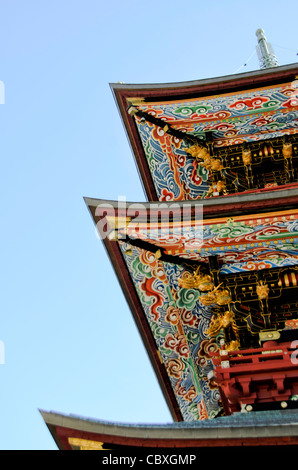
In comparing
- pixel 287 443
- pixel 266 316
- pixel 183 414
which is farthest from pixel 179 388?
pixel 287 443

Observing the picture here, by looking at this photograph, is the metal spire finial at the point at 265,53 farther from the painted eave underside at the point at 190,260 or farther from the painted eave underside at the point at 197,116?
the painted eave underside at the point at 190,260

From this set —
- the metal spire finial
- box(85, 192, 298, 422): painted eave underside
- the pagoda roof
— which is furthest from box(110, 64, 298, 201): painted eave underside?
the pagoda roof

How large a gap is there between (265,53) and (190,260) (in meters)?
8.98

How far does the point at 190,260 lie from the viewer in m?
11.4

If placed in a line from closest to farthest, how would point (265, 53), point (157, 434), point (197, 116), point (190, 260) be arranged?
point (157, 434) < point (190, 260) < point (197, 116) < point (265, 53)

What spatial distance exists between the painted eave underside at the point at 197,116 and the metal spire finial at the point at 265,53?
433cm

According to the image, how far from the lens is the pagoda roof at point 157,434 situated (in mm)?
6844

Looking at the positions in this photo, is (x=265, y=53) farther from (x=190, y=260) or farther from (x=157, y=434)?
(x=157, y=434)

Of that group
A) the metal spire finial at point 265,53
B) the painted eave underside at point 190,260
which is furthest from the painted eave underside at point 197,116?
the metal spire finial at point 265,53

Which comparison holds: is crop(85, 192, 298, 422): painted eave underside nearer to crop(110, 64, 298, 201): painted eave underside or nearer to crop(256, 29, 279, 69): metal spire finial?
crop(110, 64, 298, 201): painted eave underside

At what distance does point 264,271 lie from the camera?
11.3m

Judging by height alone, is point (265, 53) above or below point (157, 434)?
above

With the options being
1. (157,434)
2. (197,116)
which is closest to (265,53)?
(197,116)

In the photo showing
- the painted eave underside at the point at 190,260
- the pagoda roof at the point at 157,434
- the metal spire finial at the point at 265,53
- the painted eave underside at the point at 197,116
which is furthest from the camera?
the metal spire finial at the point at 265,53
